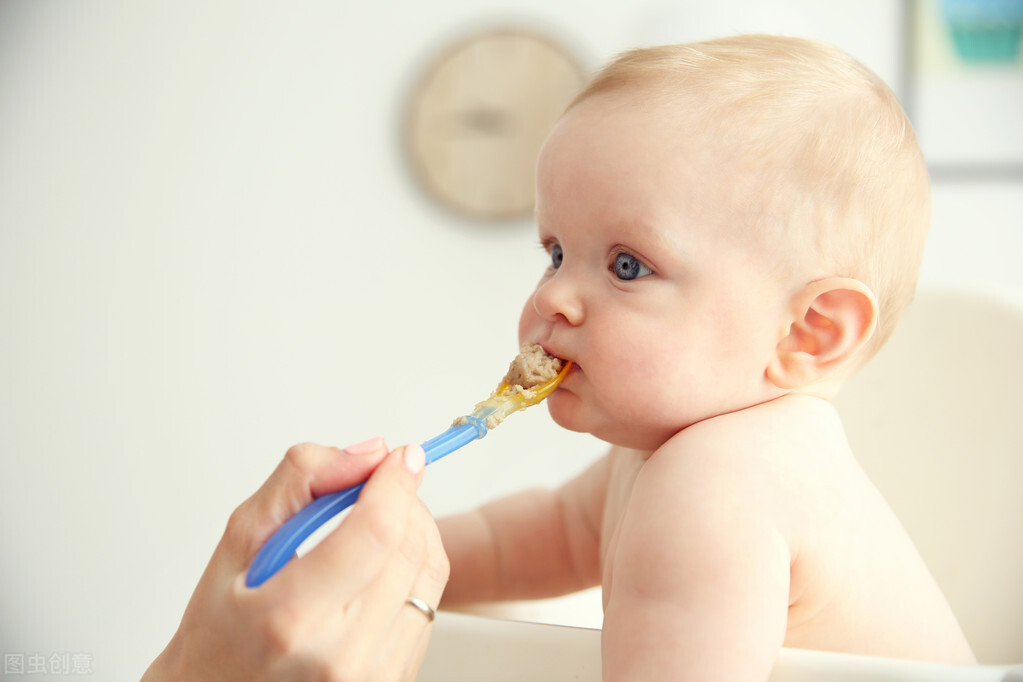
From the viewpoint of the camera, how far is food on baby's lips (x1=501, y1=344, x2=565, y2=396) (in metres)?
0.63

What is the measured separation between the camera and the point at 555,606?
0.88 metres

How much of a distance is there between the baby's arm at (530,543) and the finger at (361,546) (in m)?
Answer: 0.32

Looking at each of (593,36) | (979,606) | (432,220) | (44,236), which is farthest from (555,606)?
(44,236)

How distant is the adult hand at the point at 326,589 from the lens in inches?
17.7

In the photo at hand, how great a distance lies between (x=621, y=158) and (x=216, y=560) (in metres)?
0.39

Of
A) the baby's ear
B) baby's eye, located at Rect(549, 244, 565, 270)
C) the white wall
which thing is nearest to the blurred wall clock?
the white wall

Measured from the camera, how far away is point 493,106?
2.02 metres

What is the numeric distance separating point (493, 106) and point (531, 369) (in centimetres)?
151

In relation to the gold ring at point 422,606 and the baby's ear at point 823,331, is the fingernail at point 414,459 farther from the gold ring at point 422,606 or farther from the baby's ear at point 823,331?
the baby's ear at point 823,331

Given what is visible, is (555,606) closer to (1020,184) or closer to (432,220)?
(432,220)

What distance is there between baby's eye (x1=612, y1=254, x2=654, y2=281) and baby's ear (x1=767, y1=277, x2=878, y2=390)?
0.36 feet

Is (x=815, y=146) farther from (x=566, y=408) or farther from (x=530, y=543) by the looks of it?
(x=530, y=543)

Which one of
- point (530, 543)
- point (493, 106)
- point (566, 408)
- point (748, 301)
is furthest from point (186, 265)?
point (748, 301)

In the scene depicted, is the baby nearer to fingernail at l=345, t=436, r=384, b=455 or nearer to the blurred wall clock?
fingernail at l=345, t=436, r=384, b=455
